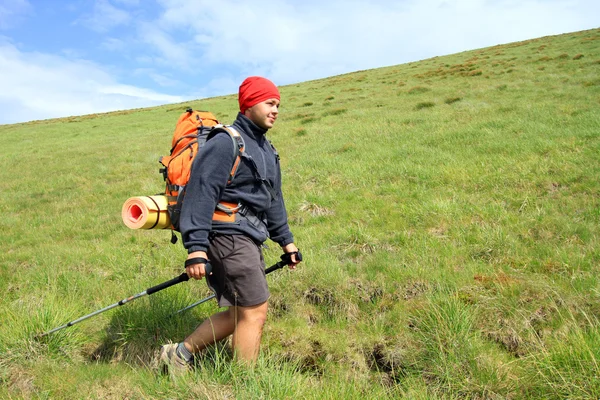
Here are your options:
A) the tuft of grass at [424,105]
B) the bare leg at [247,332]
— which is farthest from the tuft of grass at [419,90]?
the bare leg at [247,332]

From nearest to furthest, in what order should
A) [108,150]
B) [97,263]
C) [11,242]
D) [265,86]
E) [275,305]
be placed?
[265,86]
[275,305]
[97,263]
[11,242]
[108,150]

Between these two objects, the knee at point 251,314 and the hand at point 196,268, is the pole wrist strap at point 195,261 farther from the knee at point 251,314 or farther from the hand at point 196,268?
the knee at point 251,314

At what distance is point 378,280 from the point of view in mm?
4699

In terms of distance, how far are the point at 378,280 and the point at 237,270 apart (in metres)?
2.17

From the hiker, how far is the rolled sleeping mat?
28cm

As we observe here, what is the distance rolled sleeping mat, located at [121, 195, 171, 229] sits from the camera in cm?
301

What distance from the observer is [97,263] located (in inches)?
239

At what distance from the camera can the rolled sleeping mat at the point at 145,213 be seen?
3.01 metres

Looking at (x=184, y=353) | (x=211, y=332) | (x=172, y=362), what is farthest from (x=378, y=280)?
(x=172, y=362)

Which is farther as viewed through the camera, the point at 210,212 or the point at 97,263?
the point at 97,263

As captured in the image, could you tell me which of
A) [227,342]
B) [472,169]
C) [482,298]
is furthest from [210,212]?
[472,169]

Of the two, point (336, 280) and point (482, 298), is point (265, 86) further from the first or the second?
point (482, 298)

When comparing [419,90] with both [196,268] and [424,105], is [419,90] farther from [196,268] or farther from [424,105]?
[196,268]

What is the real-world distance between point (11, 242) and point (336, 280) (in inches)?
264
